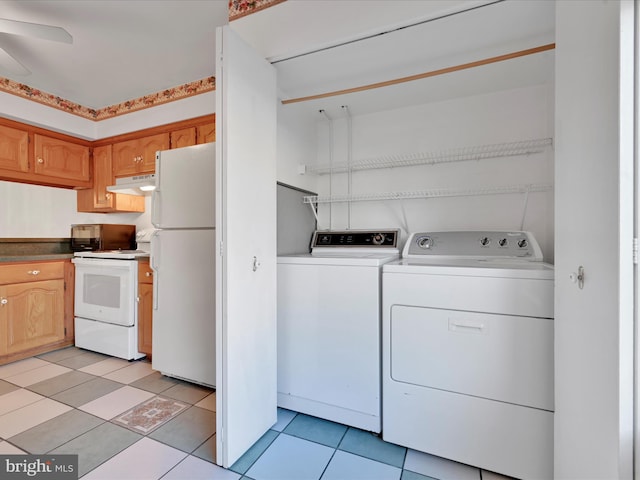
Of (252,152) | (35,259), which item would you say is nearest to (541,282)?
(252,152)

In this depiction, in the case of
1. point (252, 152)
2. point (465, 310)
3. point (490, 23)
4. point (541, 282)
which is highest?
point (490, 23)

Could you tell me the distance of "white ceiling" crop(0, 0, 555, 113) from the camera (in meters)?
1.36

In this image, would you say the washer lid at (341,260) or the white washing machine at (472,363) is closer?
the white washing machine at (472,363)

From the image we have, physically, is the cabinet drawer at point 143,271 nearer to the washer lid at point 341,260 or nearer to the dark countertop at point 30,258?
the dark countertop at point 30,258

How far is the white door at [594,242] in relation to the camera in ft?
2.35

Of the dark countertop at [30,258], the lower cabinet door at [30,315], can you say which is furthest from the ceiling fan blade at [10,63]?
the lower cabinet door at [30,315]

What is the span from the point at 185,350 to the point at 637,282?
234 centimetres

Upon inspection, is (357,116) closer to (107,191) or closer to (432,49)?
(432,49)

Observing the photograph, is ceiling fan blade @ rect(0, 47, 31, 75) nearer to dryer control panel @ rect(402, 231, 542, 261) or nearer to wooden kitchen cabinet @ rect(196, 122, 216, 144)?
wooden kitchen cabinet @ rect(196, 122, 216, 144)

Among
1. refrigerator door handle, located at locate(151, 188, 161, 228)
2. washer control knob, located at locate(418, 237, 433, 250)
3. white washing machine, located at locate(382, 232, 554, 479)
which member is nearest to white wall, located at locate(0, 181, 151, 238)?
refrigerator door handle, located at locate(151, 188, 161, 228)

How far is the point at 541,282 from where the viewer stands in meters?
1.23

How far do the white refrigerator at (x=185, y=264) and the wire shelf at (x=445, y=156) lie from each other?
814mm

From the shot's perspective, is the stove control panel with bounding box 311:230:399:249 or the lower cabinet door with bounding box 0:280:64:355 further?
the lower cabinet door with bounding box 0:280:64:355

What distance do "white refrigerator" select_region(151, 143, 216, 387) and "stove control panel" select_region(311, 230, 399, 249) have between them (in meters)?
0.79
